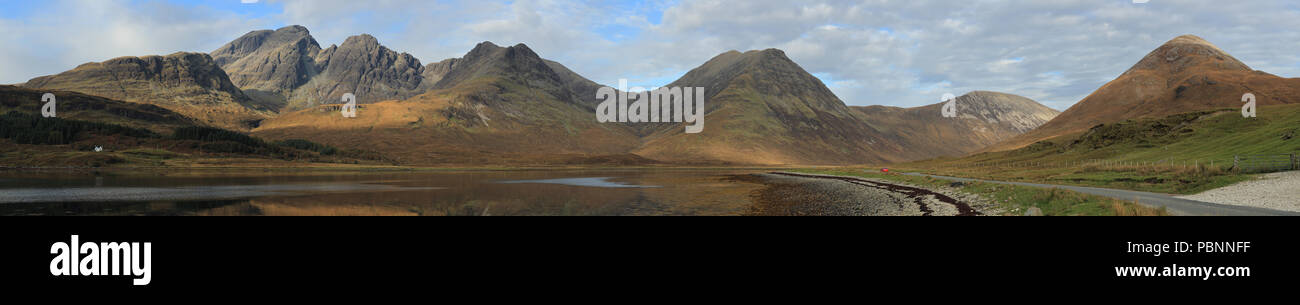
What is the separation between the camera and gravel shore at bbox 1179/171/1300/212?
26578mm

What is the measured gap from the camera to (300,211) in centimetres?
3875

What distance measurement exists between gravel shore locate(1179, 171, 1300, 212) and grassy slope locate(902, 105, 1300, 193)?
1.78m

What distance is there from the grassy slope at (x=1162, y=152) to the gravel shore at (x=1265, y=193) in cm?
178

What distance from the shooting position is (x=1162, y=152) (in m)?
81.8

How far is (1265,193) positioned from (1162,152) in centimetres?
6750

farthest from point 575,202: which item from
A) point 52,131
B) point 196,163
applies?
point 52,131

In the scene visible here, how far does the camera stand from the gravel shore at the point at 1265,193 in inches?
1046
